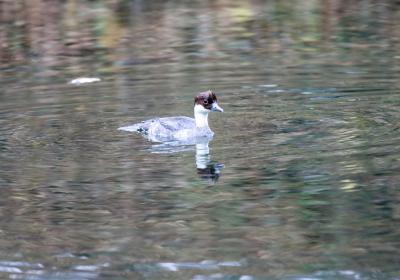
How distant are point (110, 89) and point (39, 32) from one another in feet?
20.3

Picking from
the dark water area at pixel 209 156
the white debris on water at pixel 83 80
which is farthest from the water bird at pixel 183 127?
the white debris on water at pixel 83 80

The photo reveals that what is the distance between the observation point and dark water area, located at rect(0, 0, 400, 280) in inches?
323

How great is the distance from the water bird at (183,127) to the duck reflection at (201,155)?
96 millimetres

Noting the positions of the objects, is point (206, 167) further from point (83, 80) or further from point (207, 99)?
point (83, 80)

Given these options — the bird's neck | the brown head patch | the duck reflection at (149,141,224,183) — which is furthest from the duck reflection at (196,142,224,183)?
the brown head patch

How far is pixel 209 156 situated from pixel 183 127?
3.58 feet

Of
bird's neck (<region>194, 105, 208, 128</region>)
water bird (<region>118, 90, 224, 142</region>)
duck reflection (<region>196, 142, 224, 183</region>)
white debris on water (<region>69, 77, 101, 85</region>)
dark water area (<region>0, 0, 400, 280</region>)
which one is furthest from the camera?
white debris on water (<region>69, 77, 101, 85</region>)

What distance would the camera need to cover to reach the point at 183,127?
40.8 ft

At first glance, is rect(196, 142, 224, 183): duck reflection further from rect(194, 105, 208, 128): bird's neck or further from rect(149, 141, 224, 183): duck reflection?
rect(194, 105, 208, 128): bird's neck

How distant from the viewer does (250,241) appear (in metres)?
8.46

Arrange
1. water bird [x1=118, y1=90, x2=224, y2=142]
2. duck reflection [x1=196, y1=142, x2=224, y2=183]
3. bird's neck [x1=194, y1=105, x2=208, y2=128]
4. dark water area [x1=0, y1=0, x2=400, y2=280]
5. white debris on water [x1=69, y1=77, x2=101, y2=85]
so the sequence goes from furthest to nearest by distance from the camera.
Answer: white debris on water [x1=69, y1=77, x2=101, y2=85]
bird's neck [x1=194, y1=105, x2=208, y2=128]
water bird [x1=118, y1=90, x2=224, y2=142]
duck reflection [x1=196, y1=142, x2=224, y2=183]
dark water area [x1=0, y1=0, x2=400, y2=280]

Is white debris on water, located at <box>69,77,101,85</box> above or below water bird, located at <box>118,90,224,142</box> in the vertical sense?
below

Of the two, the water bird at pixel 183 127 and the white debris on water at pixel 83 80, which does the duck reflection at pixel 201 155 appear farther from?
the white debris on water at pixel 83 80

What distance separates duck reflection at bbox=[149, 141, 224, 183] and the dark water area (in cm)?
3
